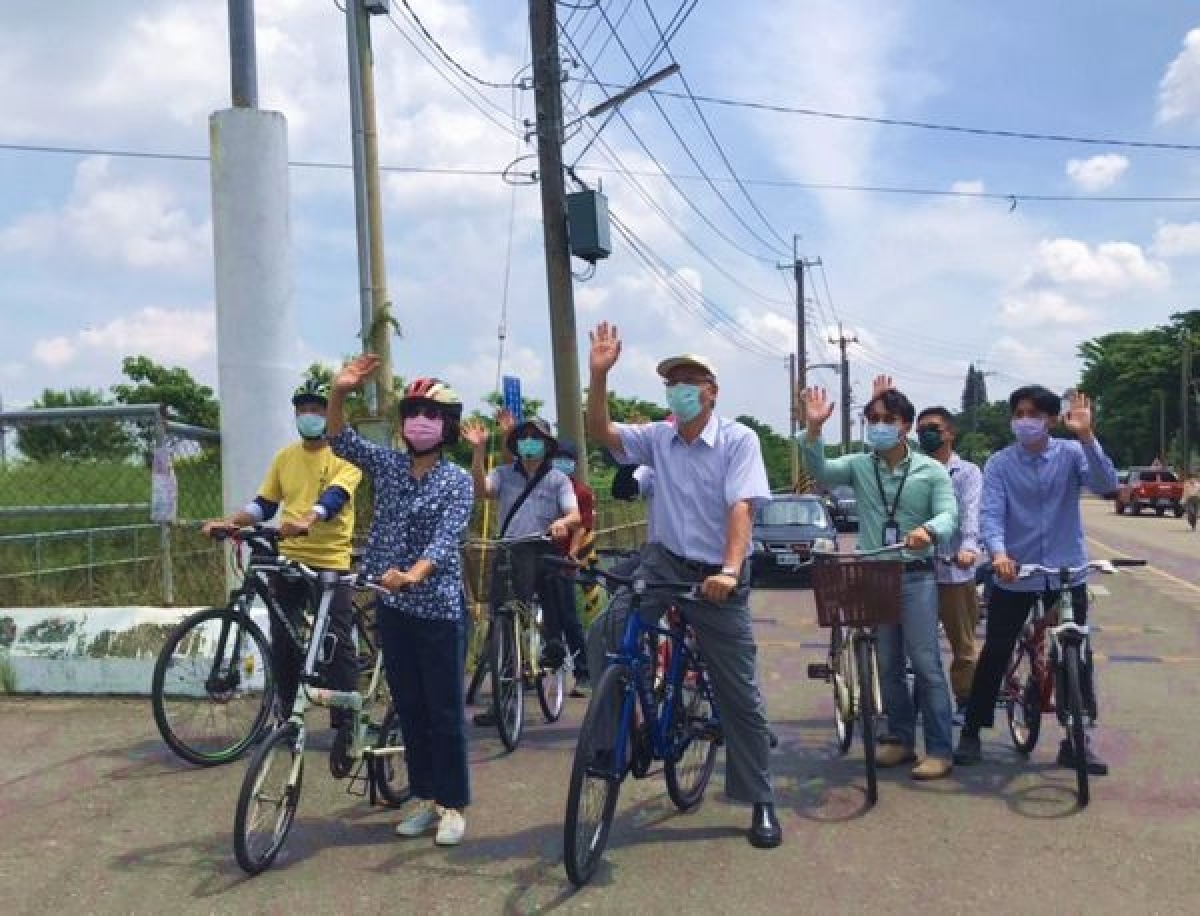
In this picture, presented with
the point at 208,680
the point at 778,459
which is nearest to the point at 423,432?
the point at 208,680

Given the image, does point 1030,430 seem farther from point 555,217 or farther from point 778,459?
point 778,459

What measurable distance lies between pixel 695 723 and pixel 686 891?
0.93 meters

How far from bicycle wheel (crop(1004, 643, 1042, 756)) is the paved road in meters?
0.11

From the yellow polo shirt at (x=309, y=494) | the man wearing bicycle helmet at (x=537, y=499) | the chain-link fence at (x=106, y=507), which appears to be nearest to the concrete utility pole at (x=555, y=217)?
the chain-link fence at (x=106, y=507)

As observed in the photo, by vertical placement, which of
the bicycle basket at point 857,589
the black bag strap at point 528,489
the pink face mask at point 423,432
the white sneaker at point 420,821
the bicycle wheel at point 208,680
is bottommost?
the white sneaker at point 420,821

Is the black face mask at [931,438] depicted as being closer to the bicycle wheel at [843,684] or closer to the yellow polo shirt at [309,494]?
the bicycle wheel at [843,684]

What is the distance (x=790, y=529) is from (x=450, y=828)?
12.2 metres

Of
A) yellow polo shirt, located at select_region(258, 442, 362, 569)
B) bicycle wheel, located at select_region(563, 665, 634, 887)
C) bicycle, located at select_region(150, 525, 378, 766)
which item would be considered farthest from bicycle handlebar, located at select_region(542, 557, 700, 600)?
yellow polo shirt, located at select_region(258, 442, 362, 569)

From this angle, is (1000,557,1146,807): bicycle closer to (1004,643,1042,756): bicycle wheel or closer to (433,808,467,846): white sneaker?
(1004,643,1042,756): bicycle wheel

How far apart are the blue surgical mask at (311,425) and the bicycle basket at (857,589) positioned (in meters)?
2.56

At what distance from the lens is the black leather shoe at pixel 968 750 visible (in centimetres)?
563

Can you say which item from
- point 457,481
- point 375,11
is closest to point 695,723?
point 457,481

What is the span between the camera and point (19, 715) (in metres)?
6.47

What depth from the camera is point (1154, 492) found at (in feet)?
129
